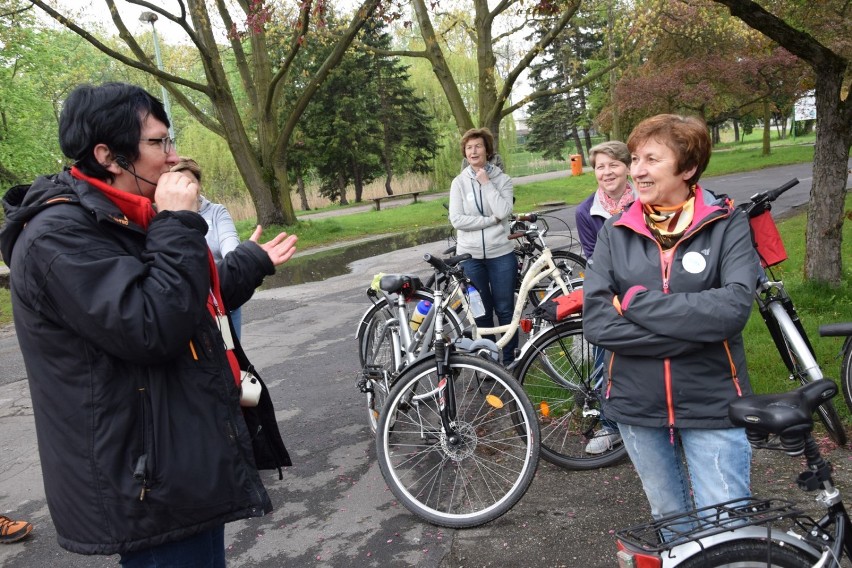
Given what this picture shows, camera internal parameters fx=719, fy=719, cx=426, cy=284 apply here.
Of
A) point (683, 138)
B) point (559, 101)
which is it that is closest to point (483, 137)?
point (683, 138)

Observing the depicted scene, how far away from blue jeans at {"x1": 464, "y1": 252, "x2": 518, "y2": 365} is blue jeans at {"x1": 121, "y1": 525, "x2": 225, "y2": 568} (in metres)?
3.68

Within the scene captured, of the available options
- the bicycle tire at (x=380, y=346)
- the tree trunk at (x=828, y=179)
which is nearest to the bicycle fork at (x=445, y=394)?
the bicycle tire at (x=380, y=346)

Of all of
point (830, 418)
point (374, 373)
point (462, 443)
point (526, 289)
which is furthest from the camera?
point (526, 289)

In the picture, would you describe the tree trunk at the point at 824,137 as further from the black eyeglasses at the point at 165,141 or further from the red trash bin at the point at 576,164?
the red trash bin at the point at 576,164

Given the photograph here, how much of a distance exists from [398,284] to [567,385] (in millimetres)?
1240

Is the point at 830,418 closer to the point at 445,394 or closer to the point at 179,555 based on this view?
the point at 445,394

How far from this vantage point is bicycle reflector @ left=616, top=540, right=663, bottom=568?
1.96 m

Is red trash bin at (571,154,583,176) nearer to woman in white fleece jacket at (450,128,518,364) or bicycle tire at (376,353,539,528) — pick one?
woman in white fleece jacket at (450,128,518,364)

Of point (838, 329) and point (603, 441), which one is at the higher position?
point (838, 329)

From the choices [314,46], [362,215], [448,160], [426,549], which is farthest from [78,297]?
[448,160]

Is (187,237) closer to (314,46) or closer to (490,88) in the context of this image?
(490,88)

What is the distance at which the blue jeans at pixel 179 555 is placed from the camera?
6.90 ft

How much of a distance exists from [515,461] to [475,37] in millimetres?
16704

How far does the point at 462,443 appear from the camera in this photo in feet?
13.3
